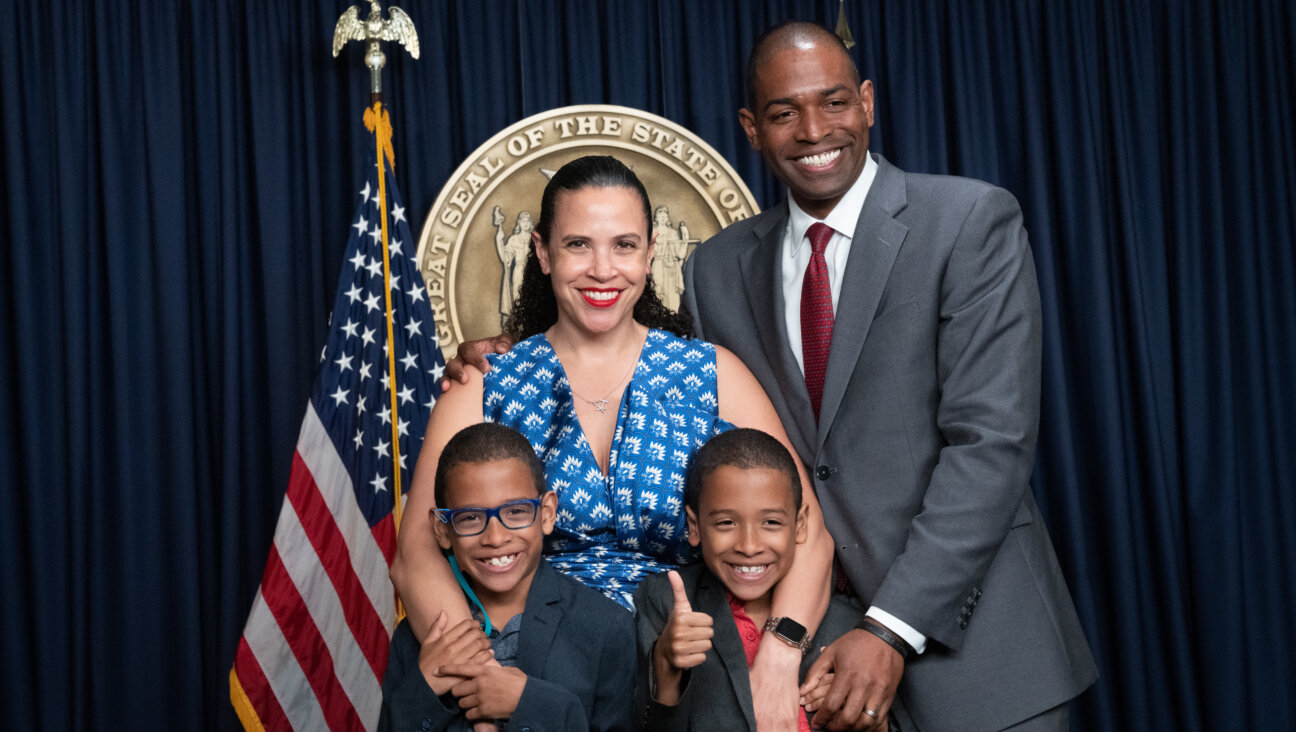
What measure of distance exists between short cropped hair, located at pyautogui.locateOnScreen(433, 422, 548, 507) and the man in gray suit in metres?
0.59

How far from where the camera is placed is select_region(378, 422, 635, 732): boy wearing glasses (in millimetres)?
1936

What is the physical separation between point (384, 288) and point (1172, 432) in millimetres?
2873

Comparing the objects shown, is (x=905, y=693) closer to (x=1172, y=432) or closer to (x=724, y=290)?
(x=724, y=290)

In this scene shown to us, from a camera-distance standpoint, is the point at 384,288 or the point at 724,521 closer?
the point at 724,521

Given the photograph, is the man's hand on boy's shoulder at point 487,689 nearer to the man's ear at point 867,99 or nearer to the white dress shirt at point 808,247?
the white dress shirt at point 808,247

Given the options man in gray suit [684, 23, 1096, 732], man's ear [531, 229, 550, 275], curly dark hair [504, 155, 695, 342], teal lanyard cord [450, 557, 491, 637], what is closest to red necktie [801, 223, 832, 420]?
man in gray suit [684, 23, 1096, 732]

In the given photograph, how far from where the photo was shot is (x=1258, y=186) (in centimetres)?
439

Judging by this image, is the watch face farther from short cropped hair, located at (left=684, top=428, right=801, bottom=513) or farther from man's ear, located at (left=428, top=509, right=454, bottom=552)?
man's ear, located at (left=428, top=509, right=454, bottom=552)

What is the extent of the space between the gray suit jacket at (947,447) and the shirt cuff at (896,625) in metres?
0.01

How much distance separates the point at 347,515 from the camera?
3609mm

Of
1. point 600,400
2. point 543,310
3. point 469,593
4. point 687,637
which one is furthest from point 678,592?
point 543,310

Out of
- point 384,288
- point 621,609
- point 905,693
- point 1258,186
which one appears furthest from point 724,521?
point 1258,186

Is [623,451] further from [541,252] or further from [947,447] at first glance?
[947,447]

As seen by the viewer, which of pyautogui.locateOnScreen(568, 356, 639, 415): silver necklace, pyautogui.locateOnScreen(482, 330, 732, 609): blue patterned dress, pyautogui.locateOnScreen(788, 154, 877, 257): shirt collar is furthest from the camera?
pyautogui.locateOnScreen(788, 154, 877, 257): shirt collar
